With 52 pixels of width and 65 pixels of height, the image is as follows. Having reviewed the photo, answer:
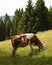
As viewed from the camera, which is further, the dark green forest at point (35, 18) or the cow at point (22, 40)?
A: the dark green forest at point (35, 18)

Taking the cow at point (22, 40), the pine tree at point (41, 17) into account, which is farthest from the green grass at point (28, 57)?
the pine tree at point (41, 17)

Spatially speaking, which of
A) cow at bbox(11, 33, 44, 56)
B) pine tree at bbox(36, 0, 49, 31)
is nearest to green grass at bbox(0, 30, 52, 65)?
cow at bbox(11, 33, 44, 56)

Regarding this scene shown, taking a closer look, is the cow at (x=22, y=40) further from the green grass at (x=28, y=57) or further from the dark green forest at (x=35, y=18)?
the dark green forest at (x=35, y=18)

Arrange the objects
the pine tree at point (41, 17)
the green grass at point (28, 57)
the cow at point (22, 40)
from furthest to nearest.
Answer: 1. the pine tree at point (41, 17)
2. the cow at point (22, 40)
3. the green grass at point (28, 57)

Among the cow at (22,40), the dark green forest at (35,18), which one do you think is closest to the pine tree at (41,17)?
the dark green forest at (35,18)

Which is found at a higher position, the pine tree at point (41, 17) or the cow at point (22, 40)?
the cow at point (22, 40)

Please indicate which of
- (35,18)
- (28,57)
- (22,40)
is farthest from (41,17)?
(28,57)

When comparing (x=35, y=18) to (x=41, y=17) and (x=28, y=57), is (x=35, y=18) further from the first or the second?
(x=28, y=57)

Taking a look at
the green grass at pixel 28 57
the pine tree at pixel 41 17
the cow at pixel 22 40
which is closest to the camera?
the green grass at pixel 28 57

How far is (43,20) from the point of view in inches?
2547

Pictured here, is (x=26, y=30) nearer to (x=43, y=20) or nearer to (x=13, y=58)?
(x=43, y=20)

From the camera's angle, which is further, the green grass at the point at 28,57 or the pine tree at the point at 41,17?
the pine tree at the point at 41,17

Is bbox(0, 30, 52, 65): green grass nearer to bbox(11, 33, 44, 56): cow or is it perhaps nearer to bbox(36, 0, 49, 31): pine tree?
bbox(11, 33, 44, 56): cow

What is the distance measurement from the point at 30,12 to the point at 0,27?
28839 millimetres
